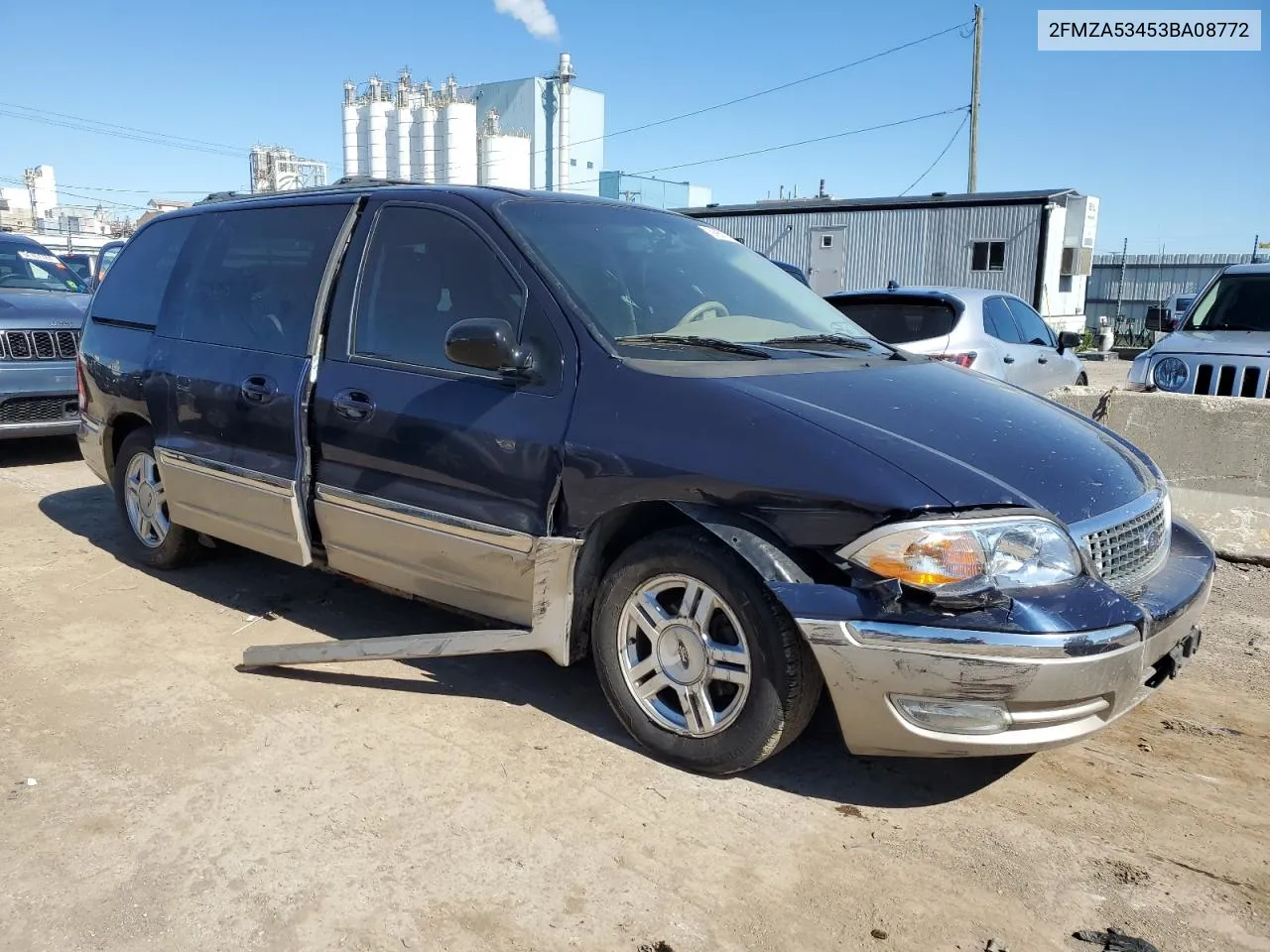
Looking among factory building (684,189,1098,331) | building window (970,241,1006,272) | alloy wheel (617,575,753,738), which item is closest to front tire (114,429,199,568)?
alloy wheel (617,575,753,738)

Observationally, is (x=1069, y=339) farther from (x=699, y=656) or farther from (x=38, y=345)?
(x=38, y=345)

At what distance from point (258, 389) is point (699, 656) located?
2.34 m

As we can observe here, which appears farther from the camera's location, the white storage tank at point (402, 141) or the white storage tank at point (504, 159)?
the white storage tank at point (504, 159)

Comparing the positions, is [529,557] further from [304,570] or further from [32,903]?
[304,570]

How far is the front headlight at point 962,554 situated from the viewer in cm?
265

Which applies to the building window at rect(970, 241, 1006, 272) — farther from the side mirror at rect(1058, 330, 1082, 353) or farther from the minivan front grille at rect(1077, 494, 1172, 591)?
the minivan front grille at rect(1077, 494, 1172, 591)

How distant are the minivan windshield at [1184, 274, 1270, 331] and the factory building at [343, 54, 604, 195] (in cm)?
4103

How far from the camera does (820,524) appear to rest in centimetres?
278

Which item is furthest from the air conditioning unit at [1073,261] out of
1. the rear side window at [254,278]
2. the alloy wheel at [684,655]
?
the alloy wheel at [684,655]

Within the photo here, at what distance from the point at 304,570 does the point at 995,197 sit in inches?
975

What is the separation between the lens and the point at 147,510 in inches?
209

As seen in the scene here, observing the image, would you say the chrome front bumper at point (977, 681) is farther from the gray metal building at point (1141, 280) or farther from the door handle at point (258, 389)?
the gray metal building at point (1141, 280)

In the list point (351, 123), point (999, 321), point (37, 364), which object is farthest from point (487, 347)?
point (351, 123)

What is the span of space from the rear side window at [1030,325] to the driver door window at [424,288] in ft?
22.1
